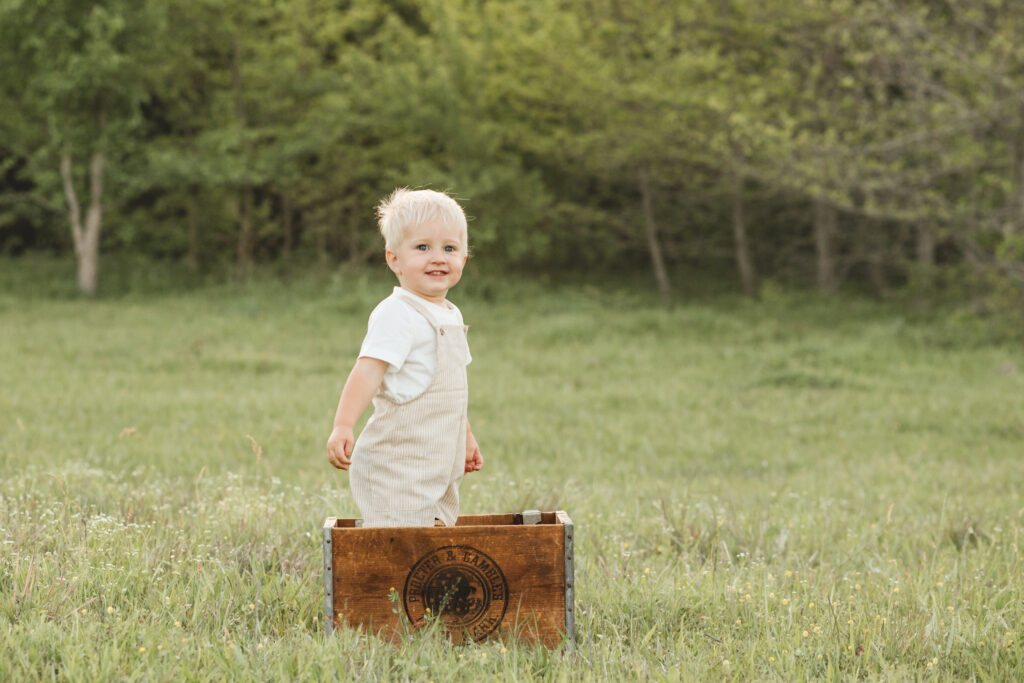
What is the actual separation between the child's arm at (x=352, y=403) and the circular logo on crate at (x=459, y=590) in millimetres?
405

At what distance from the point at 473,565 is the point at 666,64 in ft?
50.4

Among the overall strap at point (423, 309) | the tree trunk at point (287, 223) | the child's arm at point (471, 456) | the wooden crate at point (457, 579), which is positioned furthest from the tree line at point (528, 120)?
the wooden crate at point (457, 579)

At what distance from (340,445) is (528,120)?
56.9 feet

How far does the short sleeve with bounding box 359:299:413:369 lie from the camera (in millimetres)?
2994

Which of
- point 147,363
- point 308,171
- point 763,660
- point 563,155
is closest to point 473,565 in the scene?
point 763,660

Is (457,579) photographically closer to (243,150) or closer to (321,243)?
(243,150)

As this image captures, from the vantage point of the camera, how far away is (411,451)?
121 inches

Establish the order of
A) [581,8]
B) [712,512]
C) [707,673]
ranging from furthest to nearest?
1. [581,8]
2. [712,512]
3. [707,673]

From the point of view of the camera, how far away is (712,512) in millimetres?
5059

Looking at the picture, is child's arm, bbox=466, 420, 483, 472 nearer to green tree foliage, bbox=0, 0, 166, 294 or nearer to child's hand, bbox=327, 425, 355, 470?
child's hand, bbox=327, 425, 355, 470

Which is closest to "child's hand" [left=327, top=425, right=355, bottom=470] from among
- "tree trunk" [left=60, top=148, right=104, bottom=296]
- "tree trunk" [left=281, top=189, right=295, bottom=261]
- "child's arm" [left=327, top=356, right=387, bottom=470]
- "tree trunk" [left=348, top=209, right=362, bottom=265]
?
"child's arm" [left=327, top=356, right=387, bottom=470]

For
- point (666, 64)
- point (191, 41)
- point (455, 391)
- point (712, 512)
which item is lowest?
point (712, 512)

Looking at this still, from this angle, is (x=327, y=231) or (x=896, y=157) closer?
(x=896, y=157)

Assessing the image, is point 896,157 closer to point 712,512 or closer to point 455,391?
point 712,512
